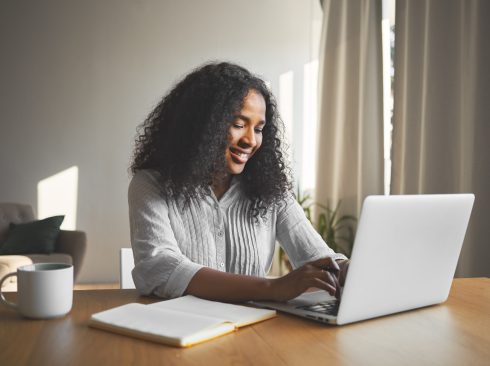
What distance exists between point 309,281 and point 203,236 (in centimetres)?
48

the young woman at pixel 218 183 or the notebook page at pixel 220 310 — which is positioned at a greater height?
the young woman at pixel 218 183

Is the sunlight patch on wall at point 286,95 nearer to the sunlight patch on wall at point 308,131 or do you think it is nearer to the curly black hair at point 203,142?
the sunlight patch on wall at point 308,131

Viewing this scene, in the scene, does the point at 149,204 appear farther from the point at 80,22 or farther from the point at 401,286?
the point at 80,22

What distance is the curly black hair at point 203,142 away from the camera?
153 cm

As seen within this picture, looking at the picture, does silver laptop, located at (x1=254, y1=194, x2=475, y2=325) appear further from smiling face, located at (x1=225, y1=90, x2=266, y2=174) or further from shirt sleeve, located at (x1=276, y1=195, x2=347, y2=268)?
smiling face, located at (x1=225, y1=90, x2=266, y2=174)

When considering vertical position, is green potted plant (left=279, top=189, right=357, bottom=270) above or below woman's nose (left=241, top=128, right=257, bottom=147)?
below

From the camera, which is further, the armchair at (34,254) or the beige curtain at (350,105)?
the beige curtain at (350,105)

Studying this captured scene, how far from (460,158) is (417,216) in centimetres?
209

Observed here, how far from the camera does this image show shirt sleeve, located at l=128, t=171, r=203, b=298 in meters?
1.24

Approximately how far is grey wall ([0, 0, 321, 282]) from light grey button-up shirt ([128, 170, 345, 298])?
3579 millimetres

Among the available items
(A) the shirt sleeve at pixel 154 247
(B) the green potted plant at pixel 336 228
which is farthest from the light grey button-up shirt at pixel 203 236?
(B) the green potted plant at pixel 336 228

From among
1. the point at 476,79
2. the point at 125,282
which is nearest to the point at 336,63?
the point at 476,79

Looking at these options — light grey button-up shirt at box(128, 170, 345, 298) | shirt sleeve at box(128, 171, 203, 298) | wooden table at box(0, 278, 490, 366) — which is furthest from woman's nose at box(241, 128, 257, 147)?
wooden table at box(0, 278, 490, 366)

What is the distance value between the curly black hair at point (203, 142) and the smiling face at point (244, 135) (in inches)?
0.7
